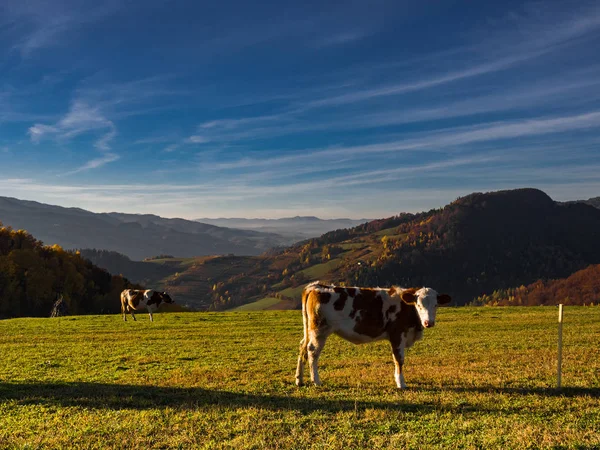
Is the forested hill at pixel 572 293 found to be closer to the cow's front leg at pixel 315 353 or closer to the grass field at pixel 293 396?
the grass field at pixel 293 396

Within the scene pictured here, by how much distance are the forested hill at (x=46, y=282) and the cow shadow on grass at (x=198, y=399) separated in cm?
6710

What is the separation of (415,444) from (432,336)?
17020mm

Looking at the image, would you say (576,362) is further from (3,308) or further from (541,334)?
(3,308)

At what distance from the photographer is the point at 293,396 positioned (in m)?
10.8

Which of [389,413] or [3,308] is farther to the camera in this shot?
[3,308]

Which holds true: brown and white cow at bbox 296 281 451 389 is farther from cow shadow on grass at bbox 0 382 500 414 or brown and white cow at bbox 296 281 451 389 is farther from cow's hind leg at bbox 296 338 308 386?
cow shadow on grass at bbox 0 382 500 414

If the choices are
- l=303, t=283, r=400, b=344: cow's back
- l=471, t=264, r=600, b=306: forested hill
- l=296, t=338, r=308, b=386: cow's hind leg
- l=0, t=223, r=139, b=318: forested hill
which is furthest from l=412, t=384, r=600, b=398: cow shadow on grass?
l=471, t=264, r=600, b=306: forested hill

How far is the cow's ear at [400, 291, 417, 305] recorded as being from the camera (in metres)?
12.2

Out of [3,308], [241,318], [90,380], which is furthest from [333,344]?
[3,308]

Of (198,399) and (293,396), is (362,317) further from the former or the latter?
(198,399)

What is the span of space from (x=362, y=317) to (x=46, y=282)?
79084mm

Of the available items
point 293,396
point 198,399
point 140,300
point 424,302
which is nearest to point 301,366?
point 293,396

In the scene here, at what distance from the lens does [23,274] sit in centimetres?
7556

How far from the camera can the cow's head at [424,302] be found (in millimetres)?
11680
